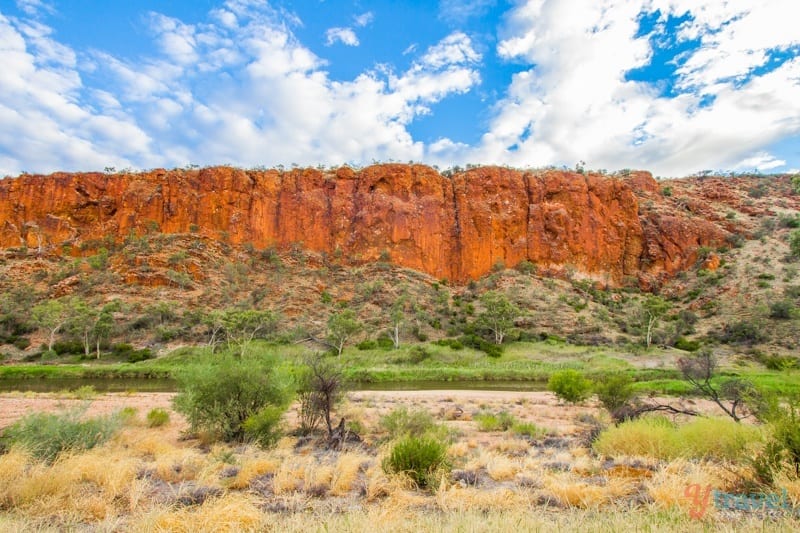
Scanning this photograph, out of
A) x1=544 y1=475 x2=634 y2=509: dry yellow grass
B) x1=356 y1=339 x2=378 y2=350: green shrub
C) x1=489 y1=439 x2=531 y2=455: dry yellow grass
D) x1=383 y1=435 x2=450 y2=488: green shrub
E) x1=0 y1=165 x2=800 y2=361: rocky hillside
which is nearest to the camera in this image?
x1=544 y1=475 x2=634 y2=509: dry yellow grass

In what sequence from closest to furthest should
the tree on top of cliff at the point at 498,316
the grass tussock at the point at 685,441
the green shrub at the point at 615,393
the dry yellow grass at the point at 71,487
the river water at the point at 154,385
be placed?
the dry yellow grass at the point at 71,487
the grass tussock at the point at 685,441
the green shrub at the point at 615,393
the river water at the point at 154,385
the tree on top of cliff at the point at 498,316

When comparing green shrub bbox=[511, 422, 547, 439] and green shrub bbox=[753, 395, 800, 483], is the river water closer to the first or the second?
green shrub bbox=[511, 422, 547, 439]

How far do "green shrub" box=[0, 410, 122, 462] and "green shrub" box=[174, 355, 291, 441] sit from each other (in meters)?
2.47

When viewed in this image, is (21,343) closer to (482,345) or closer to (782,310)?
(482,345)

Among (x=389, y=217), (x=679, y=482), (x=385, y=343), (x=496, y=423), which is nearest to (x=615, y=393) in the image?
(x=496, y=423)

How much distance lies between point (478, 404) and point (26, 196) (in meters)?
85.3

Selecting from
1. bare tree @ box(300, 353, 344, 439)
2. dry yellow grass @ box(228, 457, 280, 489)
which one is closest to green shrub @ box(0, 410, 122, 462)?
dry yellow grass @ box(228, 457, 280, 489)

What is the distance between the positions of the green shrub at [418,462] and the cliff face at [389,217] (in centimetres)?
5728

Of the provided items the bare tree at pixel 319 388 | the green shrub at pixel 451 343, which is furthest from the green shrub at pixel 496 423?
the green shrub at pixel 451 343

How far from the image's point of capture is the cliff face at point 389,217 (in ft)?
217

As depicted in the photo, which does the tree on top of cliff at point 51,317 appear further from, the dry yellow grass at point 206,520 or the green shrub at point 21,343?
the dry yellow grass at point 206,520

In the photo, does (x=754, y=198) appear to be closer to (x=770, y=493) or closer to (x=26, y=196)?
(x=770, y=493)

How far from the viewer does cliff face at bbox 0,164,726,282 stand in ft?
217

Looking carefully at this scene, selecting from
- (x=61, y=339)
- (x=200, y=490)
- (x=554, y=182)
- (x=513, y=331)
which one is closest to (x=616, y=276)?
(x=554, y=182)
